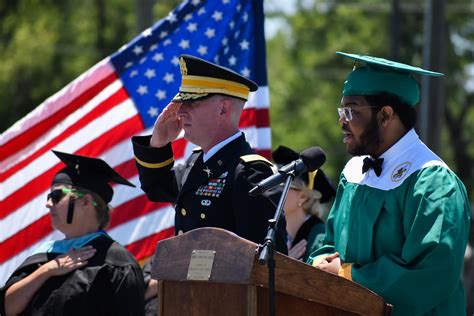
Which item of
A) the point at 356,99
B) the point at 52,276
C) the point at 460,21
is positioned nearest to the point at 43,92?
the point at 460,21

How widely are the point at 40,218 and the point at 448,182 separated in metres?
3.68

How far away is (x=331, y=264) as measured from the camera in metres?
4.72

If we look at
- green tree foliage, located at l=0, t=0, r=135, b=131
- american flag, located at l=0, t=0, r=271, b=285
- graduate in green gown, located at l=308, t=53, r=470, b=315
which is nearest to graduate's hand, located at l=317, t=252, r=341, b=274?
graduate in green gown, located at l=308, t=53, r=470, b=315

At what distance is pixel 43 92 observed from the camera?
2288 cm

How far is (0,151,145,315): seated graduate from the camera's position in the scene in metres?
6.14

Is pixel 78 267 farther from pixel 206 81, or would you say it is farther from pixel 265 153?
pixel 265 153

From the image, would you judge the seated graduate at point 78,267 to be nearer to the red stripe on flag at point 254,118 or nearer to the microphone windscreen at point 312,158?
the red stripe on flag at point 254,118

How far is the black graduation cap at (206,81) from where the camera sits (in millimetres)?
5520

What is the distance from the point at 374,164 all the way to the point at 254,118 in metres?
2.82

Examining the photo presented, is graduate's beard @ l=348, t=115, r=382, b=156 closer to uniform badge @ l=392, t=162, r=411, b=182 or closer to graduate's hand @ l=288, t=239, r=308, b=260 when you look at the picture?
uniform badge @ l=392, t=162, r=411, b=182

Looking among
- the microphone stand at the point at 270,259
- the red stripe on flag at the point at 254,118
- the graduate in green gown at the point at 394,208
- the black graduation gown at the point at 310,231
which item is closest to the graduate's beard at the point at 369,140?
the graduate in green gown at the point at 394,208

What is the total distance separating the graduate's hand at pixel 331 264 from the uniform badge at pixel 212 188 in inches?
30.4

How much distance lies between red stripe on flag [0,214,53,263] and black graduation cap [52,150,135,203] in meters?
0.83

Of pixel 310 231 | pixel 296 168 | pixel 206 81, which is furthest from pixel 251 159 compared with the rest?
pixel 310 231
